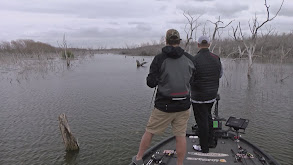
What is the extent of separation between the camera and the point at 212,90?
16.1 feet

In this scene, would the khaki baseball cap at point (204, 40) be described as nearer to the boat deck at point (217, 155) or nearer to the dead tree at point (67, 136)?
the boat deck at point (217, 155)

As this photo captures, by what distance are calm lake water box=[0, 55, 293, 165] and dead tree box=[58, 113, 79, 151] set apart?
0.85ft

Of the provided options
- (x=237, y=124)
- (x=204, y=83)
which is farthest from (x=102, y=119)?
(x=204, y=83)

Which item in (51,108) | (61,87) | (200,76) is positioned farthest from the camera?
(61,87)

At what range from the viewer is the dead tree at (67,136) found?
24.3 feet

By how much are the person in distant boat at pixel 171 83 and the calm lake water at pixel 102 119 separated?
3.46 m

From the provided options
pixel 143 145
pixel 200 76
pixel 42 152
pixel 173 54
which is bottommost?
pixel 42 152

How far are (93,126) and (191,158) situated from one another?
5.84 metres

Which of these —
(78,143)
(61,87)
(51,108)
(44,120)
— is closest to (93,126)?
(78,143)

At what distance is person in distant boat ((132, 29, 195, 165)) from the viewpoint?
3889mm

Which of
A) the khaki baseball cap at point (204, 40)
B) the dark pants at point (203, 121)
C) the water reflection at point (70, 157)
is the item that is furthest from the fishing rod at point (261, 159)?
the water reflection at point (70, 157)

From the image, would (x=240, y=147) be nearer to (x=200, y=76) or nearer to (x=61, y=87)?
(x=200, y=76)

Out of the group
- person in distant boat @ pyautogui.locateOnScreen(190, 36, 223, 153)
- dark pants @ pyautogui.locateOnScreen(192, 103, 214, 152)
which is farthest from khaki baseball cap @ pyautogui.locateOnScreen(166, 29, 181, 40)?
dark pants @ pyautogui.locateOnScreen(192, 103, 214, 152)

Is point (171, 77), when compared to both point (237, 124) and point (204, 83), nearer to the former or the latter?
point (204, 83)
